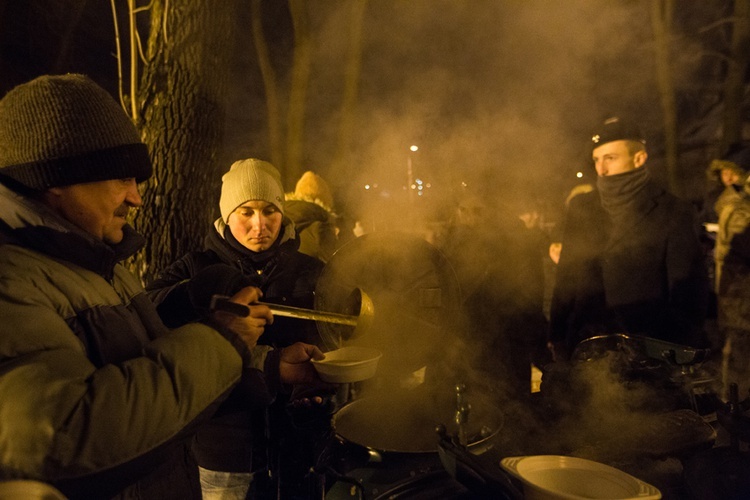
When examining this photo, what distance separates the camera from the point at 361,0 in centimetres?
830

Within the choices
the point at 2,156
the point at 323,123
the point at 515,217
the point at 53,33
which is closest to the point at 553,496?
the point at 2,156

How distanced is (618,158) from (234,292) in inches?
108

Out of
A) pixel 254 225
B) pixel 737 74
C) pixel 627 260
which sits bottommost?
pixel 627 260

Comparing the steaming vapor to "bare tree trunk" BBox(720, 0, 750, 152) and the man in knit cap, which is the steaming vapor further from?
"bare tree trunk" BBox(720, 0, 750, 152)

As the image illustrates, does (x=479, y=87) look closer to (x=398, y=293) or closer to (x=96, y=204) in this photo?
(x=398, y=293)

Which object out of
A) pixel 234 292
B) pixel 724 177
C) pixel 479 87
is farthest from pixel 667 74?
pixel 234 292

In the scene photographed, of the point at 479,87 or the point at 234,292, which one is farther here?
the point at 479,87

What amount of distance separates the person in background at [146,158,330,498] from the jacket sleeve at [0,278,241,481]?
31.7 inches

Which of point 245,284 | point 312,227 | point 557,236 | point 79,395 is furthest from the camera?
point 557,236

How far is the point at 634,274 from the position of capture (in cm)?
313

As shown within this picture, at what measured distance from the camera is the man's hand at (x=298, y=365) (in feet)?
6.45

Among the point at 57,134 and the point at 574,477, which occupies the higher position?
the point at 57,134

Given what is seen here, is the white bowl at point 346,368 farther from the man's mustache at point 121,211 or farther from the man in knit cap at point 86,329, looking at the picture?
the man's mustache at point 121,211

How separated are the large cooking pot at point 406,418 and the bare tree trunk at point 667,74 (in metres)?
9.87
